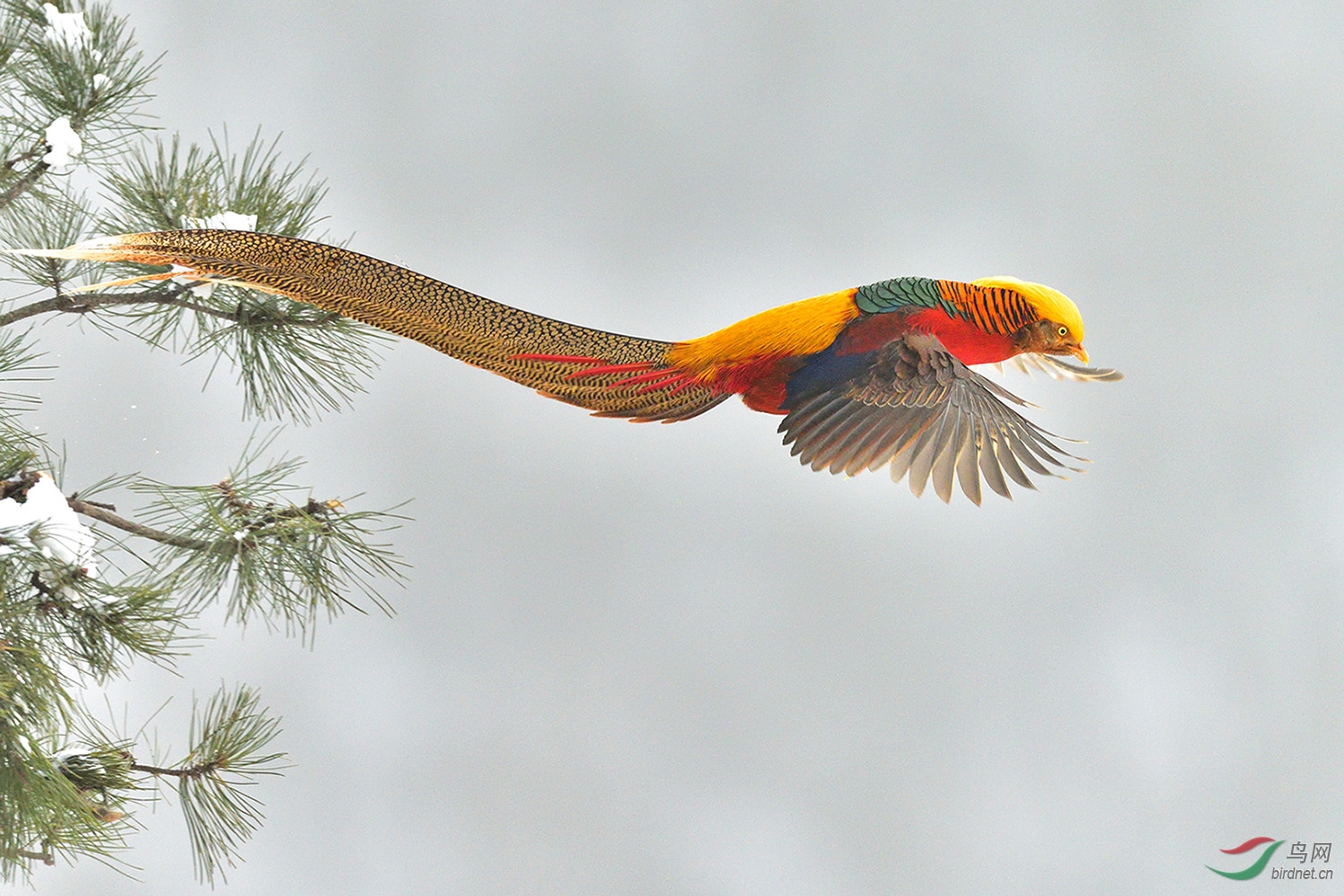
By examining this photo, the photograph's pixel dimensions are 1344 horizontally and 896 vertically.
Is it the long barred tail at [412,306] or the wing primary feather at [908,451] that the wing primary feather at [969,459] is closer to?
the wing primary feather at [908,451]

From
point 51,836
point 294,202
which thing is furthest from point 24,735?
point 294,202

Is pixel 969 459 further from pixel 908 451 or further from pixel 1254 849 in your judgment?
pixel 1254 849

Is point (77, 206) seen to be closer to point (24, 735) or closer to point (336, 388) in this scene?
point (336, 388)

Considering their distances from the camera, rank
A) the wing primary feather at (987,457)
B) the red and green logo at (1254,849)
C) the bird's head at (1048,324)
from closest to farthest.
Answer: the wing primary feather at (987,457)
the bird's head at (1048,324)
the red and green logo at (1254,849)

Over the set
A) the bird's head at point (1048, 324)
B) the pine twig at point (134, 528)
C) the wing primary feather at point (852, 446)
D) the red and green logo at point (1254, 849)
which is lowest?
the red and green logo at point (1254, 849)

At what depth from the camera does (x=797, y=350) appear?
1847 mm

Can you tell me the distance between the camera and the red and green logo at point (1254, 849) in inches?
103

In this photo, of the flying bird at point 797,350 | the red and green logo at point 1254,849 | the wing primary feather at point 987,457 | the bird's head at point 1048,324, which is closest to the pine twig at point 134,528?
the flying bird at point 797,350

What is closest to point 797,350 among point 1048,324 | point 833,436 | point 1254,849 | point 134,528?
point 833,436

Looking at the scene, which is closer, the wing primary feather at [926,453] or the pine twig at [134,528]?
the wing primary feather at [926,453]

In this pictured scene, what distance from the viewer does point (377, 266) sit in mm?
1793

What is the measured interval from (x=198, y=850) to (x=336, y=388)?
921 millimetres

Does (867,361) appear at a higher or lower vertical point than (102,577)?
higher

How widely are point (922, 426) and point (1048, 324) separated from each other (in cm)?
32
